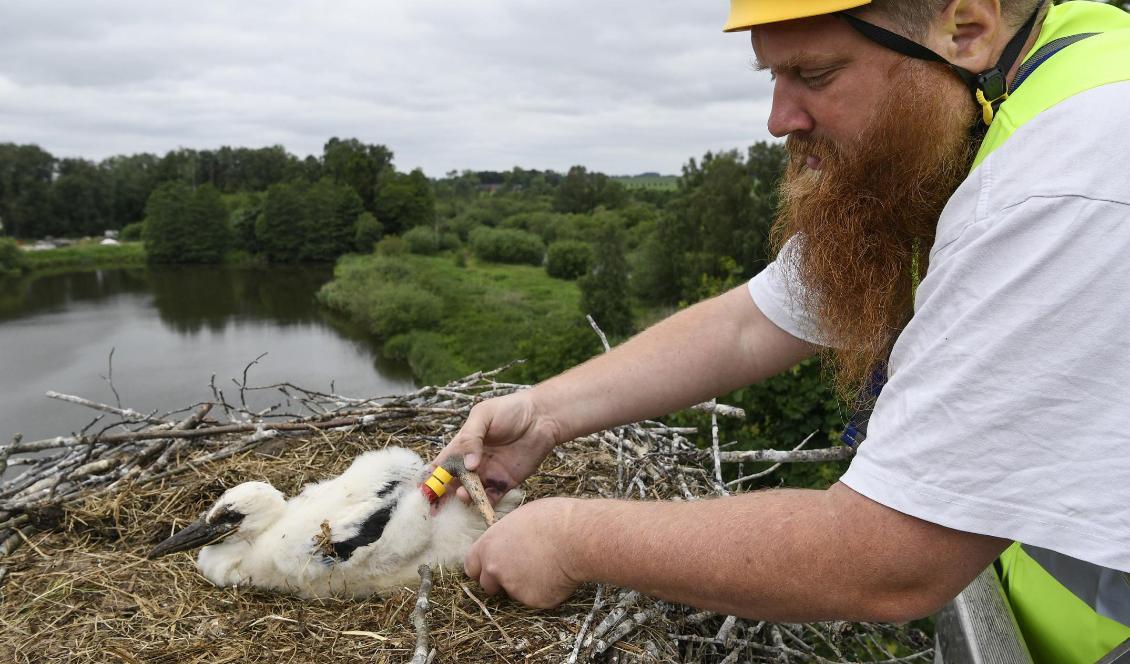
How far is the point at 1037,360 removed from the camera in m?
1.20

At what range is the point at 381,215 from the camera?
66250mm

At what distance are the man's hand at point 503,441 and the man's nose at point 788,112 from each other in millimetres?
1353

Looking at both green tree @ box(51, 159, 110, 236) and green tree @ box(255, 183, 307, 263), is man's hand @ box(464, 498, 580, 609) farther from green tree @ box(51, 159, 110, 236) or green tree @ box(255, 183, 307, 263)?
green tree @ box(51, 159, 110, 236)

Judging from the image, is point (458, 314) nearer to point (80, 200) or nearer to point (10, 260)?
Answer: point (10, 260)

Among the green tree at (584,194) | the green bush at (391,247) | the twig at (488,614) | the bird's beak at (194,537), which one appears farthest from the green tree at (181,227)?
the twig at (488,614)

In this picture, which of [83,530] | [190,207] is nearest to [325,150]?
[190,207]

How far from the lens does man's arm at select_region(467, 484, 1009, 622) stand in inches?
54.0

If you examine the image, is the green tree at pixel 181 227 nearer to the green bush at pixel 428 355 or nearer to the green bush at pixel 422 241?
the green bush at pixel 422 241

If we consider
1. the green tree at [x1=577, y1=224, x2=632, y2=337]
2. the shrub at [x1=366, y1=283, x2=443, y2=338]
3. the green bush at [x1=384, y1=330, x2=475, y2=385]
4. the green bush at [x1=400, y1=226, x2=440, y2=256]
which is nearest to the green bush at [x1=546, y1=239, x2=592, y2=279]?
the green bush at [x1=400, y1=226, x2=440, y2=256]

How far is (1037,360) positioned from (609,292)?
3533 cm

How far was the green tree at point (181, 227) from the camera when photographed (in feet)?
181

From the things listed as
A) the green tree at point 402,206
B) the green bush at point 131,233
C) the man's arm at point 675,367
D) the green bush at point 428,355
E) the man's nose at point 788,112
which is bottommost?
the green bush at point 428,355

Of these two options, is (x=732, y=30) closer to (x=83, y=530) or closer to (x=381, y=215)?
(x=83, y=530)

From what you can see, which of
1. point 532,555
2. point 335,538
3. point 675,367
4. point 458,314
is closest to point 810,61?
point 675,367
